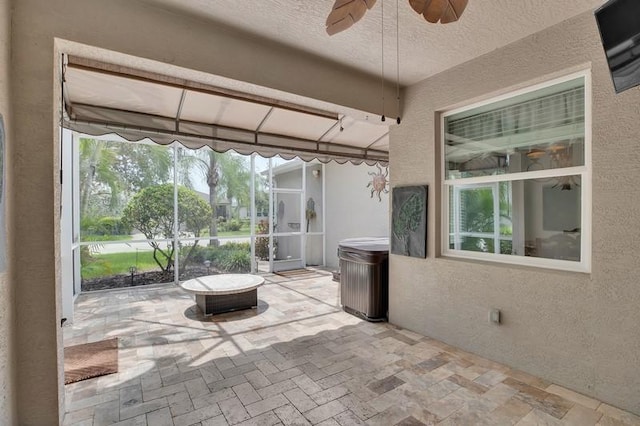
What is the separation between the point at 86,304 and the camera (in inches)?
220

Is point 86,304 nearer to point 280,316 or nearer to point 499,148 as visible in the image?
point 280,316

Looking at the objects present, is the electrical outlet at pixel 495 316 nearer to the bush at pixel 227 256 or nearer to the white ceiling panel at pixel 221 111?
the white ceiling panel at pixel 221 111

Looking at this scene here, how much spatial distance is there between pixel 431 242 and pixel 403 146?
→ 1383 mm

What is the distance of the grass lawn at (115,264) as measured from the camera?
653 cm

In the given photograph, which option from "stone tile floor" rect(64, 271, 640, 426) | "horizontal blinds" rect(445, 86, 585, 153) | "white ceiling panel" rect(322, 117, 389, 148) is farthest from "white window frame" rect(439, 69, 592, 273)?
"white ceiling panel" rect(322, 117, 389, 148)

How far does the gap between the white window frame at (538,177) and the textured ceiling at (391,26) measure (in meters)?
0.54

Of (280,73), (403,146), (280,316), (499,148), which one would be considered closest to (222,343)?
(280,316)

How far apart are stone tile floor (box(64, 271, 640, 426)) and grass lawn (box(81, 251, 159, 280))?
7.24 feet

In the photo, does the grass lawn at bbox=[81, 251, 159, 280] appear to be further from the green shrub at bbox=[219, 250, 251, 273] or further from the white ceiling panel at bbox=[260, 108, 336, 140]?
the white ceiling panel at bbox=[260, 108, 336, 140]

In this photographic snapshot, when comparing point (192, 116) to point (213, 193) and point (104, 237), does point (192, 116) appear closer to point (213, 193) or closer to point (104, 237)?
point (213, 193)

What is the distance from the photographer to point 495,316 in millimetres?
3311

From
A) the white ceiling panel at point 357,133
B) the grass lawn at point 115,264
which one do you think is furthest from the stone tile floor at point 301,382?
the white ceiling panel at point 357,133

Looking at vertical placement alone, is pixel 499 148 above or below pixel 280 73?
below

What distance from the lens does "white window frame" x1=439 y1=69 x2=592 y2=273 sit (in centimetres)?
279
